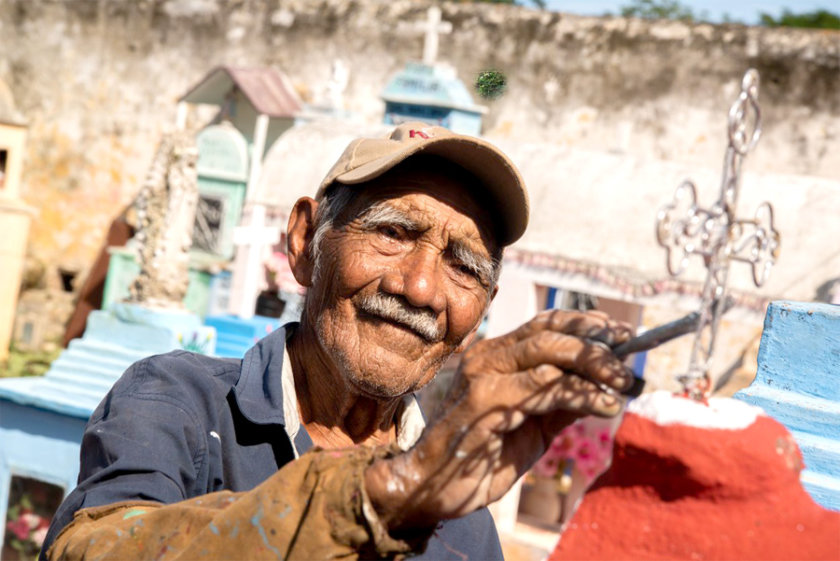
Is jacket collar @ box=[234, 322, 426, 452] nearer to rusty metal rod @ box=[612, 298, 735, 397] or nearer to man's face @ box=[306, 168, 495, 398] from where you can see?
man's face @ box=[306, 168, 495, 398]

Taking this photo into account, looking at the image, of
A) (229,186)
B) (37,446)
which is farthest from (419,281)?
(229,186)

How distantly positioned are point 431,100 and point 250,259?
2.18 metres

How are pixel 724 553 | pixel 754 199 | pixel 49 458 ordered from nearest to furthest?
pixel 724 553, pixel 49 458, pixel 754 199

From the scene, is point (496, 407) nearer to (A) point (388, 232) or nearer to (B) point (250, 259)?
(A) point (388, 232)

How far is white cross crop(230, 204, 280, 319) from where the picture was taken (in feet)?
26.6

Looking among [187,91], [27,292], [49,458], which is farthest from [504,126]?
[49,458]

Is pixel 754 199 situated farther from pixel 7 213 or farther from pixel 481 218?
pixel 7 213

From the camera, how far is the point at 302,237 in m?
2.34

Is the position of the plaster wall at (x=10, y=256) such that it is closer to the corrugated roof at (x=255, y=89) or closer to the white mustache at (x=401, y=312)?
the corrugated roof at (x=255, y=89)

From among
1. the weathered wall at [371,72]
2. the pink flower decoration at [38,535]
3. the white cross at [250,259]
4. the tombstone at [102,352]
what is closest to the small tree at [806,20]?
the weathered wall at [371,72]

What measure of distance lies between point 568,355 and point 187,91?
1246 centimetres

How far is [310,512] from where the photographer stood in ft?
4.43

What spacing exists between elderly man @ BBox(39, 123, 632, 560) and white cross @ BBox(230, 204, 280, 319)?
582cm

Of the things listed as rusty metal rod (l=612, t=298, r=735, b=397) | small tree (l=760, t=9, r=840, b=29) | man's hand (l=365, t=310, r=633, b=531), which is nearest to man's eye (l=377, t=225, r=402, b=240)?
man's hand (l=365, t=310, r=633, b=531)
